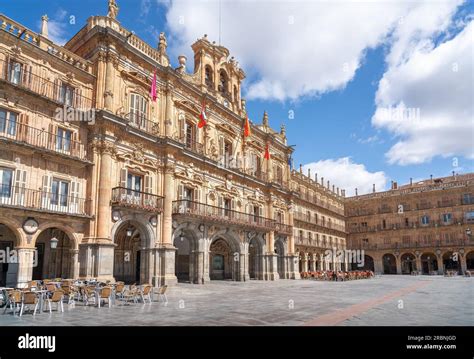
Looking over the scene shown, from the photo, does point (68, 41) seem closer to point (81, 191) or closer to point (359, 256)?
point (81, 191)

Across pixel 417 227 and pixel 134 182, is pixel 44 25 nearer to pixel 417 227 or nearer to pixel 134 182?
pixel 134 182

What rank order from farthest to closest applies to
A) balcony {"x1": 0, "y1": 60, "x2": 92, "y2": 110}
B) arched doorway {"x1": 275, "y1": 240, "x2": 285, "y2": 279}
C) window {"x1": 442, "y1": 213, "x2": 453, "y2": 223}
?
1. window {"x1": 442, "y1": 213, "x2": 453, "y2": 223}
2. arched doorway {"x1": 275, "y1": 240, "x2": 285, "y2": 279}
3. balcony {"x1": 0, "y1": 60, "x2": 92, "y2": 110}

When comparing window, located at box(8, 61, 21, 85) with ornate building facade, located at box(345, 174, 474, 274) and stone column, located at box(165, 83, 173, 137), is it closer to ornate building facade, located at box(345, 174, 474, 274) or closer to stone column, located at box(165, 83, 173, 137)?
stone column, located at box(165, 83, 173, 137)

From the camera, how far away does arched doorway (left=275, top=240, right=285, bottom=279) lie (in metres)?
33.1

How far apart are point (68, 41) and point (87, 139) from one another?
23.1 ft

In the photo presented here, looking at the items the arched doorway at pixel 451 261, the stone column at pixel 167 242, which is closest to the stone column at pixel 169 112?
the stone column at pixel 167 242

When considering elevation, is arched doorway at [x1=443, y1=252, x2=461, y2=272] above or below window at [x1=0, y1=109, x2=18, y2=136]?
below

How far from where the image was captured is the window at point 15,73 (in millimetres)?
15308

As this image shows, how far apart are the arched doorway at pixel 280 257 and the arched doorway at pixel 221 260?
542 cm

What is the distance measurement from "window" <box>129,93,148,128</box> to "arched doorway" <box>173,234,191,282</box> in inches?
344

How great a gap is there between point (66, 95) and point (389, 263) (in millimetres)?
49887

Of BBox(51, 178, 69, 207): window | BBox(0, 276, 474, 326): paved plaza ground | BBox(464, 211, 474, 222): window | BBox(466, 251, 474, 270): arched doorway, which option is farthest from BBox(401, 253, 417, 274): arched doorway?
BBox(51, 178, 69, 207): window

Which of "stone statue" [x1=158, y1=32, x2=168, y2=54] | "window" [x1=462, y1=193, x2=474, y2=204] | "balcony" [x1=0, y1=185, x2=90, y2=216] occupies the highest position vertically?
"stone statue" [x1=158, y1=32, x2=168, y2=54]

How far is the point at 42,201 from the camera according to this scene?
50.7 ft
